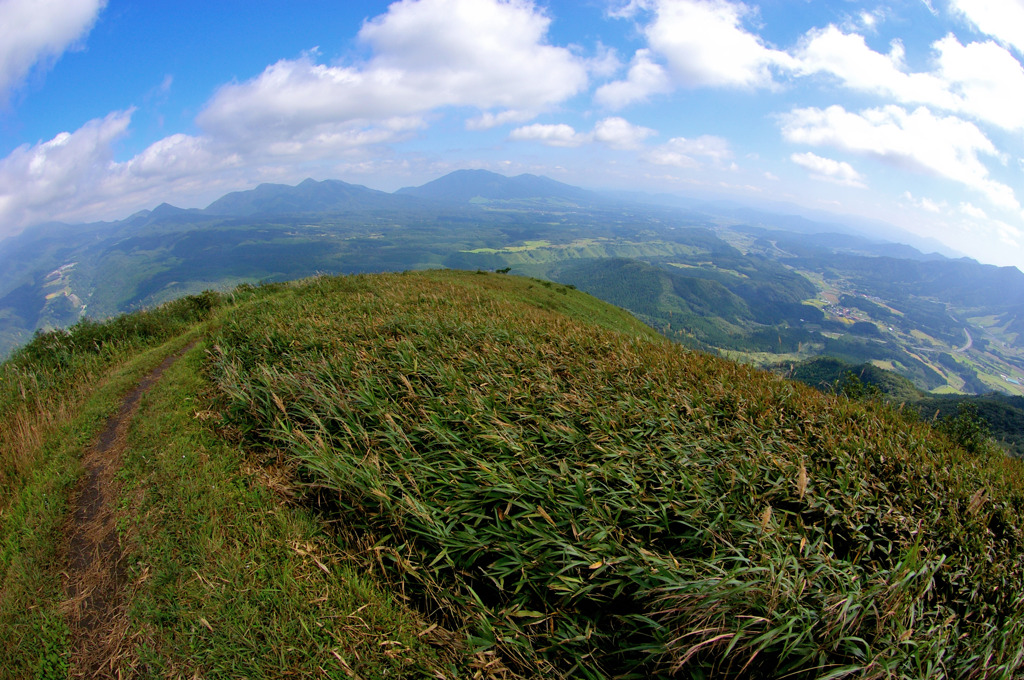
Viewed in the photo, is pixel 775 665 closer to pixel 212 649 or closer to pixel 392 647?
pixel 392 647

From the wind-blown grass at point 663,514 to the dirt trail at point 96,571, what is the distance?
5.73 feet

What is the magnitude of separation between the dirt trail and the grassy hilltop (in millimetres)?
100

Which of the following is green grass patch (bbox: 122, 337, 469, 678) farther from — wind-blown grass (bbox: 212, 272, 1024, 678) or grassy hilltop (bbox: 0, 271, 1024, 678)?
wind-blown grass (bbox: 212, 272, 1024, 678)

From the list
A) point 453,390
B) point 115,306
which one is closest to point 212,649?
point 453,390

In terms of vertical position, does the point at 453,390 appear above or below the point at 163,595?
above

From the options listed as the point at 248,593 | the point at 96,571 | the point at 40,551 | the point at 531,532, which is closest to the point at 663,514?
the point at 531,532

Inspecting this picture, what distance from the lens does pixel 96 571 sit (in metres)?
4.21

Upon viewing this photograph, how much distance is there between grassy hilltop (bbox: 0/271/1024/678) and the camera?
10.5 ft

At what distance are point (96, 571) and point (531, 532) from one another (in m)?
4.68

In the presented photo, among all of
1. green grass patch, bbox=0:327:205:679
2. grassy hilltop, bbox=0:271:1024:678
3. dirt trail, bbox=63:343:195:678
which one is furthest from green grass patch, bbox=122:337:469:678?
green grass patch, bbox=0:327:205:679

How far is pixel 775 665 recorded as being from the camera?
119 inches

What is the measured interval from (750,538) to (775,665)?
973 millimetres

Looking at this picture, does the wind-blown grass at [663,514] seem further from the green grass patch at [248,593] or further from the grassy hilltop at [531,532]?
the green grass patch at [248,593]

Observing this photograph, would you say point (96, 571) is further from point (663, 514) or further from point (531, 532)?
point (663, 514)
